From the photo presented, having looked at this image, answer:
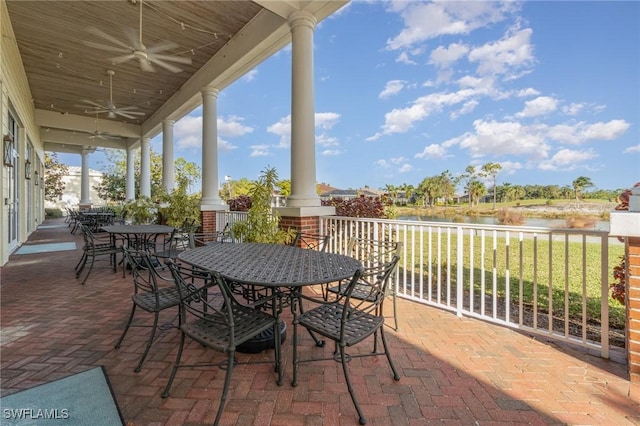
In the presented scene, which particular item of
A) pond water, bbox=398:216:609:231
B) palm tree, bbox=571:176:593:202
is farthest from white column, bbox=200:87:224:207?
palm tree, bbox=571:176:593:202

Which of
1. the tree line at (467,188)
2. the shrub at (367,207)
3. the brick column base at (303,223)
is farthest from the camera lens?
the tree line at (467,188)

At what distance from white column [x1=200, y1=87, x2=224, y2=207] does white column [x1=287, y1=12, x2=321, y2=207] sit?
3259 mm

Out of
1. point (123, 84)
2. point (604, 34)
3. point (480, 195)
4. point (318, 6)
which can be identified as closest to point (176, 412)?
point (318, 6)

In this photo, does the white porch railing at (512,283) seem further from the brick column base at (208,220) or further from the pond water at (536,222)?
the brick column base at (208,220)

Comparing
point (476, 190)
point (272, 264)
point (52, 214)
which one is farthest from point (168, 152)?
point (476, 190)

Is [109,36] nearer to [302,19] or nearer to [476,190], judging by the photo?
[302,19]

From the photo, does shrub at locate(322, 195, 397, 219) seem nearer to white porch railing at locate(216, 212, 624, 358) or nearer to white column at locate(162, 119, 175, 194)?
white porch railing at locate(216, 212, 624, 358)

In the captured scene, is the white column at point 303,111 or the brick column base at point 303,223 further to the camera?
the white column at point 303,111

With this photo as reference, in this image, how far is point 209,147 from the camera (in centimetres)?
693

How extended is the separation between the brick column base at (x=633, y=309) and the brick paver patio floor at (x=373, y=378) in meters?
0.10

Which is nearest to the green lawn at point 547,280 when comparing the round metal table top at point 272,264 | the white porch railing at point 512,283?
the white porch railing at point 512,283

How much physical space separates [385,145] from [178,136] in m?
26.3

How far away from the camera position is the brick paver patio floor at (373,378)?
163 centimetres

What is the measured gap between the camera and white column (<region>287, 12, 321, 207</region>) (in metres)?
4.38
